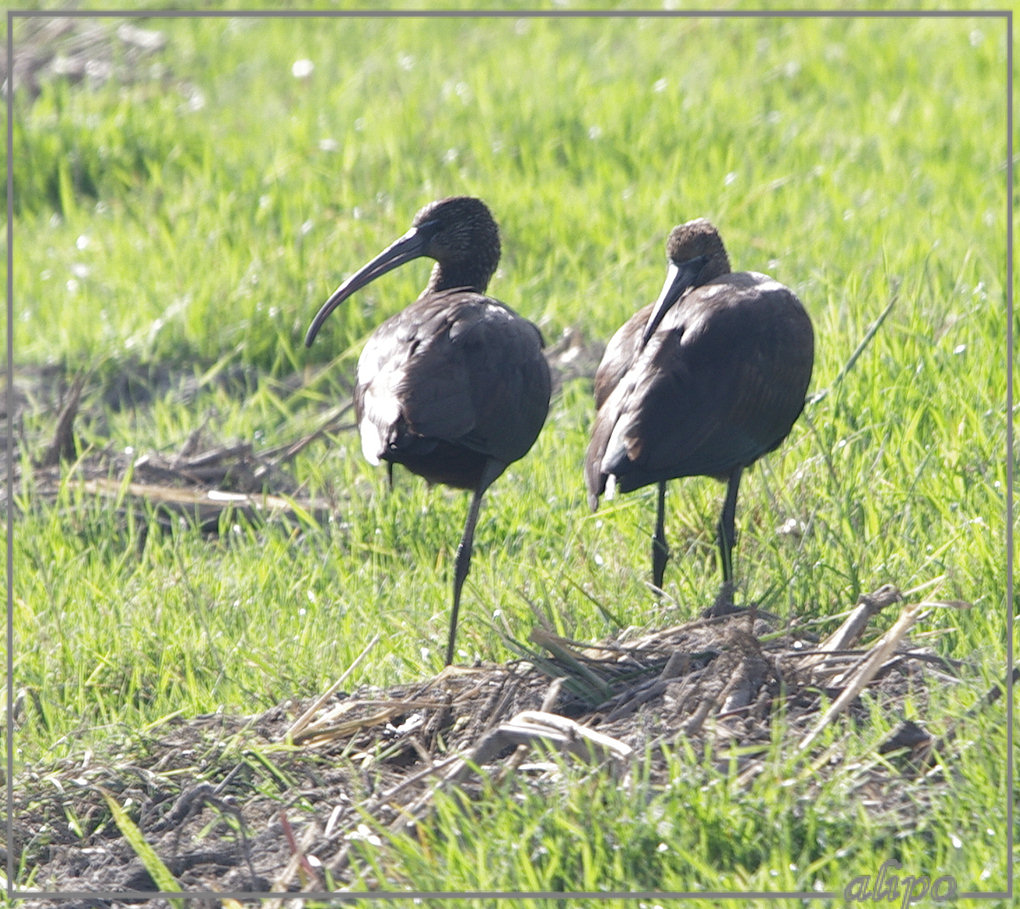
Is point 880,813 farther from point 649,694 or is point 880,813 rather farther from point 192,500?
point 192,500

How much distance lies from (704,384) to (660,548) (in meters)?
0.43

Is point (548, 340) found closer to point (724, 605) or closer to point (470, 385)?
point (470, 385)

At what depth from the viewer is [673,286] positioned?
4082 millimetres

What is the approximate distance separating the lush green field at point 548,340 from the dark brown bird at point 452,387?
350 mm

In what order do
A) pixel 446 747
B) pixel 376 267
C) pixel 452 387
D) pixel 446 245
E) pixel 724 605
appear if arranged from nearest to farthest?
pixel 446 747
pixel 724 605
pixel 452 387
pixel 376 267
pixel 446 245

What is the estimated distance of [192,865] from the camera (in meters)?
3.34

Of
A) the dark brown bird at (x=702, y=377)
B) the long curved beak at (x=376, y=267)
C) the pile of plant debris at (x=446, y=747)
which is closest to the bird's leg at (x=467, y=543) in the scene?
Result: the pile of plant debris at (x=446, y=747)

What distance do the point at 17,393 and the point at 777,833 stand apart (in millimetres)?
4246

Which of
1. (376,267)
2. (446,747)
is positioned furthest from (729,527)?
(376,267)

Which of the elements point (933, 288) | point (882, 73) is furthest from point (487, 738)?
point (882, 73)

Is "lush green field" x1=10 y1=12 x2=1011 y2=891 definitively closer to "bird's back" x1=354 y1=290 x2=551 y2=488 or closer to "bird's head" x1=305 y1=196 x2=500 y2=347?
"bird's head" x1=305 y1=196 x2=500 y2=347

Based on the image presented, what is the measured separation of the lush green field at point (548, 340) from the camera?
3.40 m

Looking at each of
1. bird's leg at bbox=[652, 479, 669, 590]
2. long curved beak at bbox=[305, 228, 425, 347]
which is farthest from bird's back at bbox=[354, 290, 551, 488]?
bird's leg at bbox=[652, 479, 669, 590]

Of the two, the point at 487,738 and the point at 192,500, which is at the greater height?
the point at 487,738
